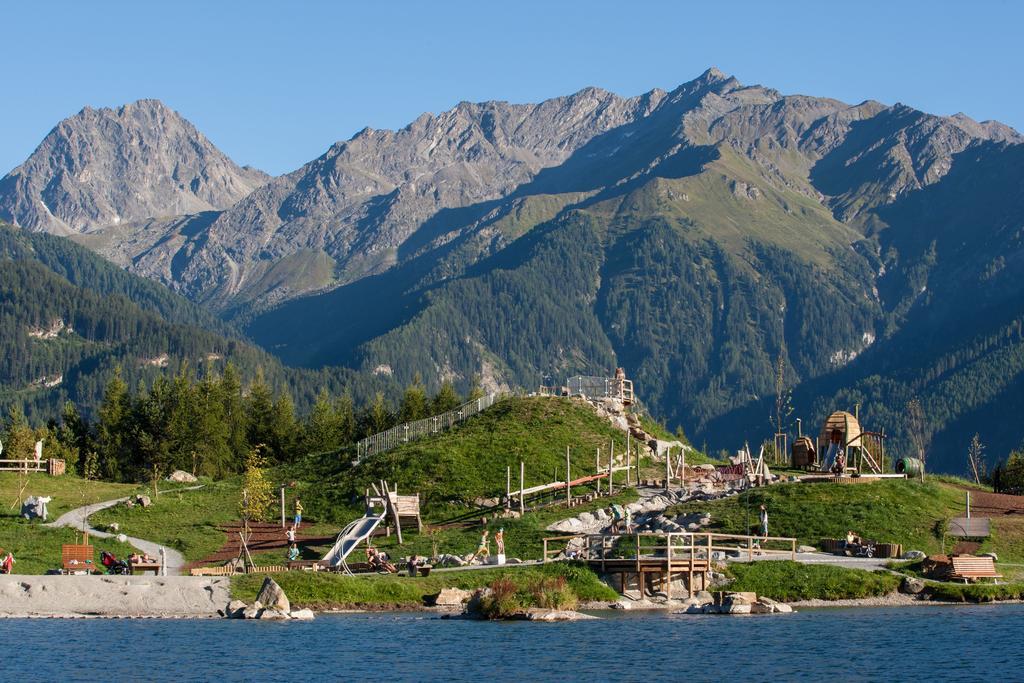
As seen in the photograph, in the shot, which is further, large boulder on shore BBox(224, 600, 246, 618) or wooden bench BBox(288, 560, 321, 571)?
wooden bench BBox(288, 560, 321, 571)

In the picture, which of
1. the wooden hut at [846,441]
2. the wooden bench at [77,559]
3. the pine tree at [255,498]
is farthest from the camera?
the wooden hut at [846,441]

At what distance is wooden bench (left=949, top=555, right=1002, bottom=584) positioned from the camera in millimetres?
82812

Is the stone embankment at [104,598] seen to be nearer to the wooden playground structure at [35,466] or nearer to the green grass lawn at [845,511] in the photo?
the green grass lawn at [845,511]

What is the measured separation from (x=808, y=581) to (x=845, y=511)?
46.4ft

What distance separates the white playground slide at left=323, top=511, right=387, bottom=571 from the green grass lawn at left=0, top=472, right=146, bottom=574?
1281cm

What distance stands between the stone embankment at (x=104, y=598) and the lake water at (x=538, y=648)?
2659 millimetres

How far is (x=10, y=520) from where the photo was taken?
100m

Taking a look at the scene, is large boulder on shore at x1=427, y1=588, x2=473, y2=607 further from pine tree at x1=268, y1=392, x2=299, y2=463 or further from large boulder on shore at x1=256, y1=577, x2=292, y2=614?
pine tree at x1=268, y1=392, x2=299, y2=463

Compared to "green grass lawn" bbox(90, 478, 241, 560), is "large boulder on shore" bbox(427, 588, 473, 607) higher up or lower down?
lower down

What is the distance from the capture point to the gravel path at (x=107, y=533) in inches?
3593

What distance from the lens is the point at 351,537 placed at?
9106 centimetres

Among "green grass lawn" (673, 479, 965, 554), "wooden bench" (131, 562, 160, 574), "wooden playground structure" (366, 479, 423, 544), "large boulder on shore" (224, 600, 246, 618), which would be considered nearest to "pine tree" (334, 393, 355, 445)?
"wooden playground structure" (366, 479, 423, 544)

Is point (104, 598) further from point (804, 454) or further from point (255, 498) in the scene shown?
point (804, 454)

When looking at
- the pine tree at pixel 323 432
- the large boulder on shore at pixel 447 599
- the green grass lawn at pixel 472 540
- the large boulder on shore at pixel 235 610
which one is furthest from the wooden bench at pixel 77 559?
the pine tree at pixel 323 432
